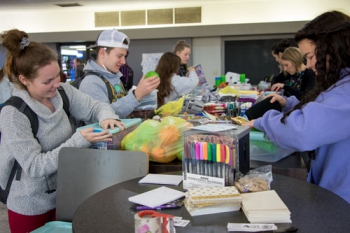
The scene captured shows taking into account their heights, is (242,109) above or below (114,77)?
below

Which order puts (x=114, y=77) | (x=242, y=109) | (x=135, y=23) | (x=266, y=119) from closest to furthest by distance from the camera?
(x=266, y=119), (x=114, y=77), (x=242, y=109), (x=135, y=23)

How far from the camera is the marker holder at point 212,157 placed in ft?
4.08

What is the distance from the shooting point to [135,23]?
26.8ft

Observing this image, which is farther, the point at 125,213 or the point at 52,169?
the point at 52,169

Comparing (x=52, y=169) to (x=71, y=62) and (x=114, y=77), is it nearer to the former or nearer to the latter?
(x=114, y=77)

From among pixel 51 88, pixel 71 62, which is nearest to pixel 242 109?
pixel 51 88

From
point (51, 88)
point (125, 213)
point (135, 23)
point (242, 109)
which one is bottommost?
point (125, 213)

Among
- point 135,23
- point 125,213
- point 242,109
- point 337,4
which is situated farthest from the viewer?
point 135,23

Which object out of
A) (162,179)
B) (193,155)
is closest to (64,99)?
(162,179)

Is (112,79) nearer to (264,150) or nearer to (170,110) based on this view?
(170,110)

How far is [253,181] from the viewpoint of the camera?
1239 millimetres

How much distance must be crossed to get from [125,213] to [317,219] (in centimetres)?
58

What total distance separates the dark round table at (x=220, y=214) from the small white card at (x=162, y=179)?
10 cm

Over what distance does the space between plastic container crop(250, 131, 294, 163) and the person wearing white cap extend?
2.39ft
